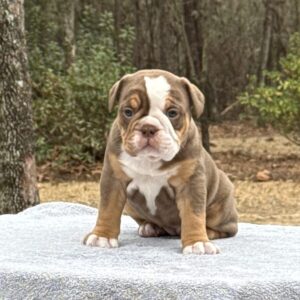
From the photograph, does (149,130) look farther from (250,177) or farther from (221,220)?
(250,177)

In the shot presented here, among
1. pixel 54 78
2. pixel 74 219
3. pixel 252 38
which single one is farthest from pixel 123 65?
pixel 74 219

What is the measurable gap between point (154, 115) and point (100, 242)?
0.52 metres

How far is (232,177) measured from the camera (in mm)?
8891

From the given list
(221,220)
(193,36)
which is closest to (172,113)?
(221,220)

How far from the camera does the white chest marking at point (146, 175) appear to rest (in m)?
2.68

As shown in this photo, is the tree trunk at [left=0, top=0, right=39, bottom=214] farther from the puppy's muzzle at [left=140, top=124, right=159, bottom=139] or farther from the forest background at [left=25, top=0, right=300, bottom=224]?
the puppy's muzzle at [left=140, top=124, right=159, bottom=139]

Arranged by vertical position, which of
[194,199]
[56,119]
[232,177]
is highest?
[194,199]

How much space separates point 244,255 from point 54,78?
7418 millimetres

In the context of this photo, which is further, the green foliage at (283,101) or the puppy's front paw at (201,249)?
the green foliage at (283,101)

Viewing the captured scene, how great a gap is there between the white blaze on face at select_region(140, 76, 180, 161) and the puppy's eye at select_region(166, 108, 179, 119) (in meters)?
0.02

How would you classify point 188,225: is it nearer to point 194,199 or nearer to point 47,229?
point 194,199

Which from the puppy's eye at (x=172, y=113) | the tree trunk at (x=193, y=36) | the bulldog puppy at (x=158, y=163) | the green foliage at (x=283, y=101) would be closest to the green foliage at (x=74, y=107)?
the tree trunk at (x=193, y=36)

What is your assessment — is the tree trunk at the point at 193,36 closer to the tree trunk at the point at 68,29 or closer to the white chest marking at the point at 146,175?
the tree trunk at the point at 68,29

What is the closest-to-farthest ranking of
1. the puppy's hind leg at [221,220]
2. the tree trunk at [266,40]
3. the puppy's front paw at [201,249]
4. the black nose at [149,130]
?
the black nose at [149,130] → the puppy's front paw at [201,249] → the puppy's hind leg at [221,220] → the tree trunk at [266,40]
